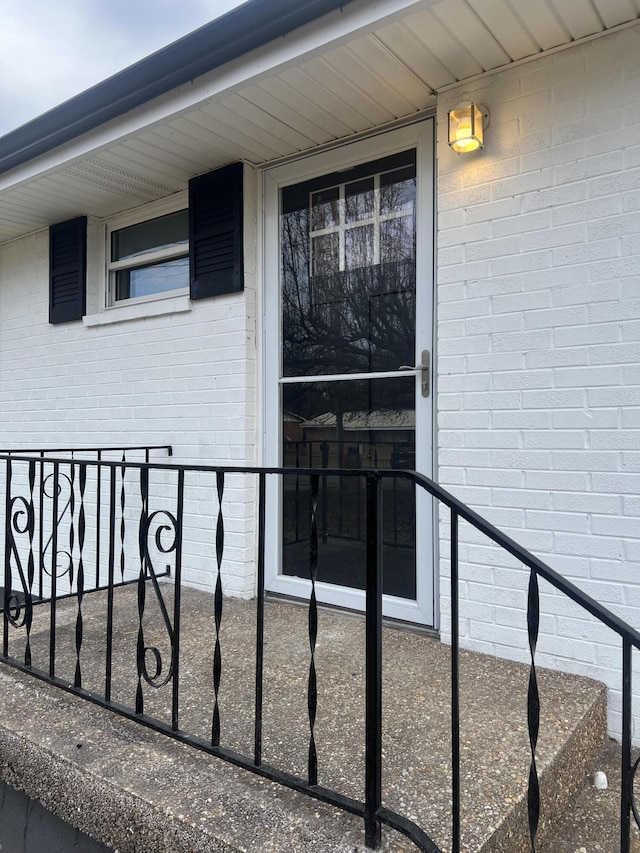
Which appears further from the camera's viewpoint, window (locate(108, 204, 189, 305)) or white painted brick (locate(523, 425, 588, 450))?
window (locate(108, 204, 189, 305))

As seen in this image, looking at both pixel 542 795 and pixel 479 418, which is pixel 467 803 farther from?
pixel 479 418

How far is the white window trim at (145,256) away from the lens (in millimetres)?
3395

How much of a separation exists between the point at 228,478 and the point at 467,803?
1.97m

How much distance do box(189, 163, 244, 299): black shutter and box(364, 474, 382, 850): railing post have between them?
205 cm

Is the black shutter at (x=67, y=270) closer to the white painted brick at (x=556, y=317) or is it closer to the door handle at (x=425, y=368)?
the door handle at (x=425, y=368)

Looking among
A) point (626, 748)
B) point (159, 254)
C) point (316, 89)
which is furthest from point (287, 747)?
point (159, 254)

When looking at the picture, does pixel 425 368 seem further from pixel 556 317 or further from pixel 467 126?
pixel 467 126

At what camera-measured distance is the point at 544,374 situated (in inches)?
82.0

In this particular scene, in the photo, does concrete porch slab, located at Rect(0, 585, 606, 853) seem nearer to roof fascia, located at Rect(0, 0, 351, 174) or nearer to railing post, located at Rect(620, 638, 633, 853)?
railing post, located at Rect(620, 638, 633, 853)

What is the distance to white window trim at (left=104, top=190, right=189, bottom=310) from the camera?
339cm

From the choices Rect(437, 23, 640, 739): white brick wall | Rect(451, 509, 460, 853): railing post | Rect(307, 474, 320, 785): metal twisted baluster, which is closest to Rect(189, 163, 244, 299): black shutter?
Rect(437, 23, 640, 739): white brick wall

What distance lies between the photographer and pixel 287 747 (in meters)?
1.55

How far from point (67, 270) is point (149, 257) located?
67 cm

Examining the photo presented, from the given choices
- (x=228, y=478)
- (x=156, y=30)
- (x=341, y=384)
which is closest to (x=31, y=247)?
(x=228, y=478)
